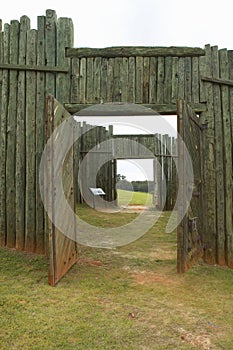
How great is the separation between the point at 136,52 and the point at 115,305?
4.17 metres

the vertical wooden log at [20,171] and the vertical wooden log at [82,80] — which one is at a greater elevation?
the vertical wooden log at [82,80]

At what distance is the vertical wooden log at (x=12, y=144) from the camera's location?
5.78m

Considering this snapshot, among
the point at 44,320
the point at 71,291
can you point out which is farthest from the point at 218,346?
the point at 71,291

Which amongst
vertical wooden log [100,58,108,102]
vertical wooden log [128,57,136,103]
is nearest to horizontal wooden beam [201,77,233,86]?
vertical wooden log [128,57,136,103]

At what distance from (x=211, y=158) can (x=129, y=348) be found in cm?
364

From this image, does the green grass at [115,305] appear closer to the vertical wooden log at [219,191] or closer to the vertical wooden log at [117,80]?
the vertical wooden log at [219,191]

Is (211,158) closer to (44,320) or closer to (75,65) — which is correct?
(75,65)

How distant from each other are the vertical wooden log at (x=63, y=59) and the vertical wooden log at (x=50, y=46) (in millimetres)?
73

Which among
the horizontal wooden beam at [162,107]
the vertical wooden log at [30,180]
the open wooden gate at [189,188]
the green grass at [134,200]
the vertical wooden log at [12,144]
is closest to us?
the open wooden gate at [189,188]

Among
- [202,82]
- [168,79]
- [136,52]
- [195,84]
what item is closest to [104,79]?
[136,52]

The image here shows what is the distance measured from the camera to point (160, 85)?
18.7ft

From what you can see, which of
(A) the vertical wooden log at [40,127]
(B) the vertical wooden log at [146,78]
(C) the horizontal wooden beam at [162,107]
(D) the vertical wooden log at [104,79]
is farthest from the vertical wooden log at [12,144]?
(B) the vertical wooden log at [146,78]

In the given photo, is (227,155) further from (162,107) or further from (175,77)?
(175,77)

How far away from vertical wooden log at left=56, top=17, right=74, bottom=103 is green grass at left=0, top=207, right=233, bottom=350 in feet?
9.41
